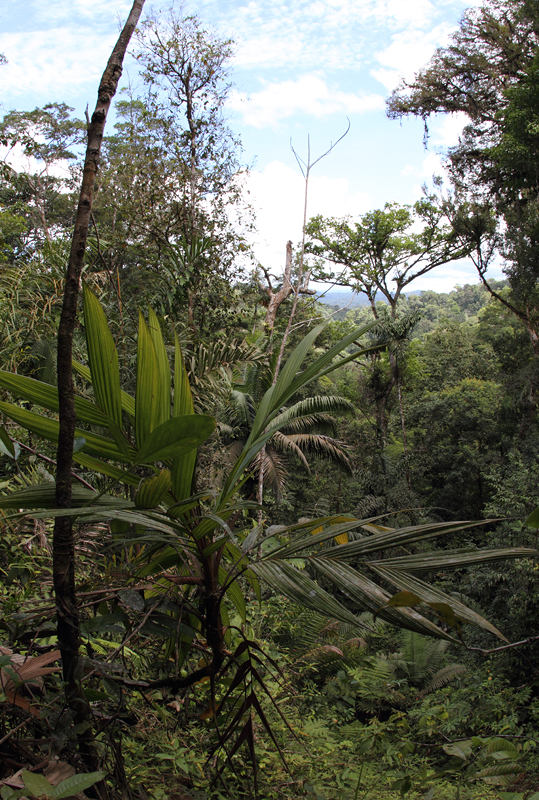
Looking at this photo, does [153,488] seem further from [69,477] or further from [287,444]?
[287,444]

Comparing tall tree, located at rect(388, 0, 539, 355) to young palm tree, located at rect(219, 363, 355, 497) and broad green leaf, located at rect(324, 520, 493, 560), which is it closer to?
young palm tree, located at rect(219, 363, 355, 497)

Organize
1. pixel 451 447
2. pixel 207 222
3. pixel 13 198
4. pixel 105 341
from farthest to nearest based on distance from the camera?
1. pixel 13 198
2. pixel 451 447
3. pixel 207 222
4. pixel 105 341

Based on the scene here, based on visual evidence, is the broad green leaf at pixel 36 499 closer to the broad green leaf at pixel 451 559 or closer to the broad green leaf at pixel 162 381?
the broad green leaf at pixel 162 381

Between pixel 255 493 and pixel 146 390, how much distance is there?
8.10m

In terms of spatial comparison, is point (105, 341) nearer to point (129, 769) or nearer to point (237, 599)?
point (237, 599)

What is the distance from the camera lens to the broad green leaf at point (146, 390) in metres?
0.61

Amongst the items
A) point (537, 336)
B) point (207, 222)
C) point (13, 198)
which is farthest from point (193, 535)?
point (13, 198)

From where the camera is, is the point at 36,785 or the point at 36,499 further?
the point at 36,499

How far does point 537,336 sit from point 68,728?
13015 millimetres

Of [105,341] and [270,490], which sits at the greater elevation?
[105,341]

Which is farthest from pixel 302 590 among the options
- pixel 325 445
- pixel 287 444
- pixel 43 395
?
pixel 325 445

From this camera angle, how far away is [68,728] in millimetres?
539

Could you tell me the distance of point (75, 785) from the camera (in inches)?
17.2

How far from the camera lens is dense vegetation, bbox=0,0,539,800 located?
1.96 feet
